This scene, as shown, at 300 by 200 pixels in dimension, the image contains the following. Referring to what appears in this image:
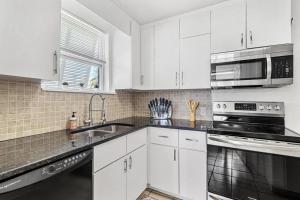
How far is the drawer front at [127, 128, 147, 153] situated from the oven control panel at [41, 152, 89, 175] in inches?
25.4

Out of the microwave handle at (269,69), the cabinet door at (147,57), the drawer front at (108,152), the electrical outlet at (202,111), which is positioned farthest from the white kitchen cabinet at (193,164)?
the cabinet door at (147,57)

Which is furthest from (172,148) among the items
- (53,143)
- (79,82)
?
(79,82)

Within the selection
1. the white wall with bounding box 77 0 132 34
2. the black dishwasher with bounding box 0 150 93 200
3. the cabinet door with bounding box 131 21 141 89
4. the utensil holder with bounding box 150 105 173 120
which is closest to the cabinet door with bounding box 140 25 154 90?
the cabinet door with bounding box 131 21 141 89

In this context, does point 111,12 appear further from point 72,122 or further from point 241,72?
point 241,72

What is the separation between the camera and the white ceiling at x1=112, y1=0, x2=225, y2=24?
1974 millimetres

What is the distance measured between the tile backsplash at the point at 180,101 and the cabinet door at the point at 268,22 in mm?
883

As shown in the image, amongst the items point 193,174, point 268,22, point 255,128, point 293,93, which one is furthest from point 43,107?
point 293,93

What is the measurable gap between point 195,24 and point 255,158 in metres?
1.73

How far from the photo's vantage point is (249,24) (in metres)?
1.83

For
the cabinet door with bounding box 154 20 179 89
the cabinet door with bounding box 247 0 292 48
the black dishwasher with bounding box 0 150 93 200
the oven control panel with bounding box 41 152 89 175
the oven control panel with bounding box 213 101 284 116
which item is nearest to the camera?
the black dishwasher with bounding box 0 150 93 200

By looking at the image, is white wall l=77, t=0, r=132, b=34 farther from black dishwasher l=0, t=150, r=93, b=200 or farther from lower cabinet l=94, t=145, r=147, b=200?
lower cabinet l=94, t=145, r=147, b=200

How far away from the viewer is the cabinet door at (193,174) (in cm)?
180

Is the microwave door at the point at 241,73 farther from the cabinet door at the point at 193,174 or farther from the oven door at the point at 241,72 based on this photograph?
the cabinet door at the point at 193,174

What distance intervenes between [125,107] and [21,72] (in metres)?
1.81
